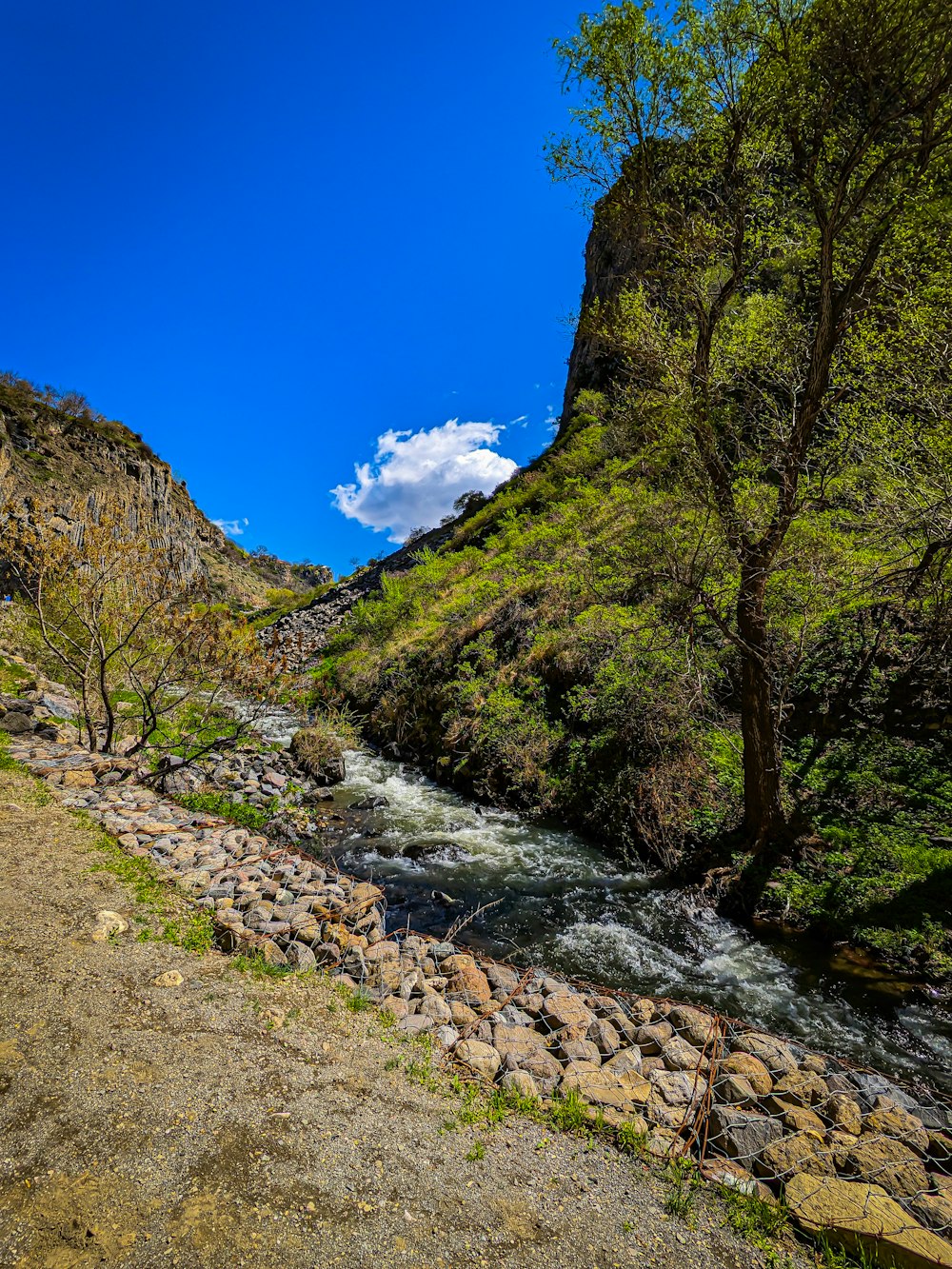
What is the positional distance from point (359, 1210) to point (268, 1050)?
4.29 feet

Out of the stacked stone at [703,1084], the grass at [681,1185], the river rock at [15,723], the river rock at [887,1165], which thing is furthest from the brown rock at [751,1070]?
the river rock at [15,723]

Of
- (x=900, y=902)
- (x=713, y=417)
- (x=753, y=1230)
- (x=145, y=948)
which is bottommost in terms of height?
(x=145, y=948)

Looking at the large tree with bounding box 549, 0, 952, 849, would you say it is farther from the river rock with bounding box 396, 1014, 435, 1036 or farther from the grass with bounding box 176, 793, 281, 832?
the grass with bounding box 176, 793, 281, 832

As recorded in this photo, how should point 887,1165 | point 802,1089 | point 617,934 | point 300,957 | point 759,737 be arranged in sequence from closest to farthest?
point 887,1165
point 802,1089
point 300,957
point 617,934
point 759,737

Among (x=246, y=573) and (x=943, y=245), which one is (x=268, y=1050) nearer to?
(x=943, y=245)

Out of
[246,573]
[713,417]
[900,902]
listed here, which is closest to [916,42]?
[713,417]

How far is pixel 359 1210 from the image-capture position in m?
2.59

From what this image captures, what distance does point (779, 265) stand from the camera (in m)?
7.14

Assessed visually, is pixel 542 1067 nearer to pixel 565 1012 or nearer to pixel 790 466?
pixel 565 1012

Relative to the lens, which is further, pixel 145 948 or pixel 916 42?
pixel 916 42

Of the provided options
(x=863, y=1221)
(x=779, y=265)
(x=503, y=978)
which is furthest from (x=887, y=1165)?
(x=779, y=265)

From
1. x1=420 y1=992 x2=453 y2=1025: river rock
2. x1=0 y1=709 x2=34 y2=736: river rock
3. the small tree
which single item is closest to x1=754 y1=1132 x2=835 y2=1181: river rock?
x1=420 y1=992 x2=453 y2=1025: river rock

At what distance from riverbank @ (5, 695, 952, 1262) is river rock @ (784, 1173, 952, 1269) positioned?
13 millimetres

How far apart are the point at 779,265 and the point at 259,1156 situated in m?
10.1
